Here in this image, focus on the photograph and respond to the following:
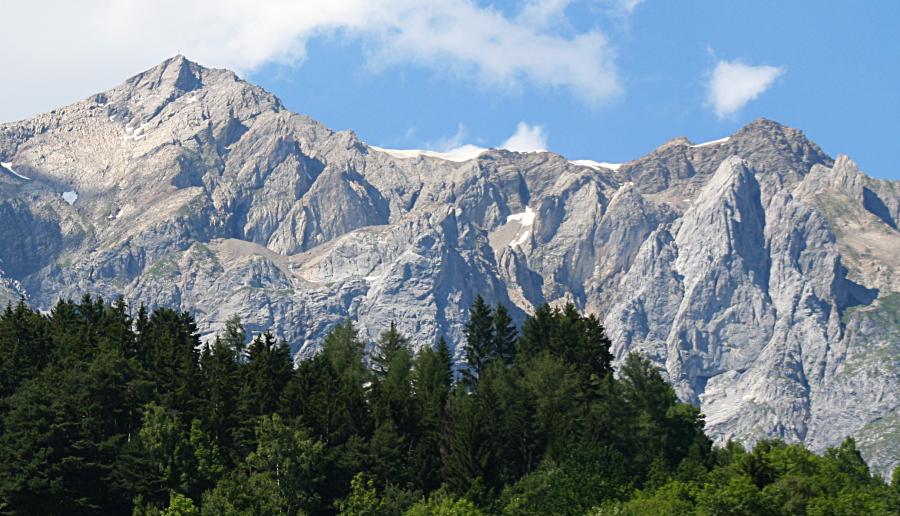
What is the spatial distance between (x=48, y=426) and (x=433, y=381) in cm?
5819

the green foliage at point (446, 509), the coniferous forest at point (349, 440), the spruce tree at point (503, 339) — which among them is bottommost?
the green foliage at point (446, 509)

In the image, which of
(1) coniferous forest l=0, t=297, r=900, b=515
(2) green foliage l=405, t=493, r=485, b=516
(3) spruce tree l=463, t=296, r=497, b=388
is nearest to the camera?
(2) green foliage l=405, t=493, r=485, b=516

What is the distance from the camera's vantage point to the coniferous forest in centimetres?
11888

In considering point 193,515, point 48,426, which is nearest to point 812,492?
point 193,515

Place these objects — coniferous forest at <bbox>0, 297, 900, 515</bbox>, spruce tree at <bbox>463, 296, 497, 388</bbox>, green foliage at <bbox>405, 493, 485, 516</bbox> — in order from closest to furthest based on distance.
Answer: green foliage at <bbox>405, 493, 485, 516</bbox> → coniferous forest at <bbox>0, 297, 900, 515</bbox> → spruce tree at <bbox>463, 296, 497, 388</bbox>

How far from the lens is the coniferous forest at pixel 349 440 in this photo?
119m

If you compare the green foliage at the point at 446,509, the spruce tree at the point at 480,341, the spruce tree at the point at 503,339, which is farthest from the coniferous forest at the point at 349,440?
the spruce tree at the point at 480,341

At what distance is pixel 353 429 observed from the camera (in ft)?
456

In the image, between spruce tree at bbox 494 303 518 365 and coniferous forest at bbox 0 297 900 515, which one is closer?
coniferous forest at bbox 0 297 900 515

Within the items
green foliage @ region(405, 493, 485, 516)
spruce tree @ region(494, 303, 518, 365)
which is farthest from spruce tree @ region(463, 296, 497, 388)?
green foliage @ region(405, 493, 485, 516)

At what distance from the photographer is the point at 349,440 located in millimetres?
135500

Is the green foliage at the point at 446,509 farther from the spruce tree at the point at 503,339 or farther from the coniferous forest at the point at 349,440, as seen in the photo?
the spruce tree at the point at 503,339

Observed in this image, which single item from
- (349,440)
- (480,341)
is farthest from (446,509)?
(480,341)

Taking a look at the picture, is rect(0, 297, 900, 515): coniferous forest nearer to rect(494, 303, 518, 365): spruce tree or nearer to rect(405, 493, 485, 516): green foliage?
rect(405, 493, 485, 516): green foliage
